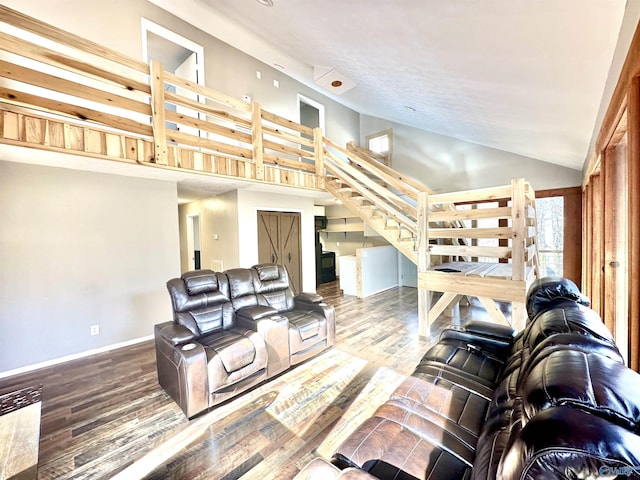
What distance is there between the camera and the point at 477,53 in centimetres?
197

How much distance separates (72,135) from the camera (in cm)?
275

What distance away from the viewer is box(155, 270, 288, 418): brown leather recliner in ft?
7.39

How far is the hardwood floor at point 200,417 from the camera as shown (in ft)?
5.99

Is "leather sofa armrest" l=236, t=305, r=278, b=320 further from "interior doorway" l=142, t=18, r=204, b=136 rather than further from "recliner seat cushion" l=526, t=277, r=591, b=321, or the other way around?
"interior doorway" l=142, t=18, r=204, b=136

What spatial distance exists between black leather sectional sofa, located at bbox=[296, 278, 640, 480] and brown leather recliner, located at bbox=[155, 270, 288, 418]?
4.87ft

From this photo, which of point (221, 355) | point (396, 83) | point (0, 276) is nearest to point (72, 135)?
point (0, 276)

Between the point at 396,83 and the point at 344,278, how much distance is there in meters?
4.29

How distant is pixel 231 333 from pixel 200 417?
0.73 metres

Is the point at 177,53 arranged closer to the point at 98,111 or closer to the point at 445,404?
the point at 98,111

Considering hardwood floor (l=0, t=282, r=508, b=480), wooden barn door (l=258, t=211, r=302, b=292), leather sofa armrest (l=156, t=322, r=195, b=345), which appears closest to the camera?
hardwood floor (l=0, t=282, r=508, b=480)

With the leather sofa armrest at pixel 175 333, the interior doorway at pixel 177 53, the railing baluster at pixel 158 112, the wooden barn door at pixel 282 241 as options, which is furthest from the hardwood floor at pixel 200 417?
the interior doorway at pixel 177 53

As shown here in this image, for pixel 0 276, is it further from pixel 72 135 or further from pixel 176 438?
pixel 176 438

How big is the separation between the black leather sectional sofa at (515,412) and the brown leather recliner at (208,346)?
4.87ft

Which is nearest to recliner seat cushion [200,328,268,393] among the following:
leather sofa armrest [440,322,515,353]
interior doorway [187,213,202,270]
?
leather sofa armrest [440,322,515,353]
